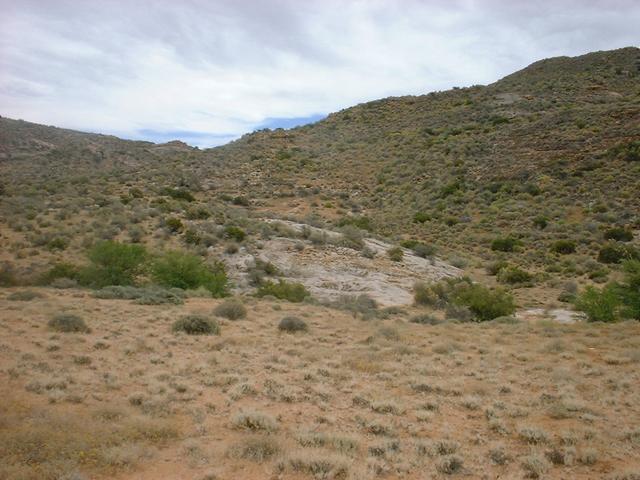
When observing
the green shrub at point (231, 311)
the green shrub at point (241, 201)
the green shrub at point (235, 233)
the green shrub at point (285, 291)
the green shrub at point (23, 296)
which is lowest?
the green shrub at point (23, 296)

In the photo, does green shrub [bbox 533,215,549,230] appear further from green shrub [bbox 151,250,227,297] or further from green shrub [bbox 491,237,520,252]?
green shrub [bbox 151,250,227,297]

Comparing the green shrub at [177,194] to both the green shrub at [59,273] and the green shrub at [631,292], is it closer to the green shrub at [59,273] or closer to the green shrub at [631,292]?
the green shrub at [59,273]

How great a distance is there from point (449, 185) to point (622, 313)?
Result: 31.0 meters

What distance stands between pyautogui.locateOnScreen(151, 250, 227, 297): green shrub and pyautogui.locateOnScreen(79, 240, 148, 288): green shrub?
105cm

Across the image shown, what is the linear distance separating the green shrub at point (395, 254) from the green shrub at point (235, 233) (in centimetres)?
911

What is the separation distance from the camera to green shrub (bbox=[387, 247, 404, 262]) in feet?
102

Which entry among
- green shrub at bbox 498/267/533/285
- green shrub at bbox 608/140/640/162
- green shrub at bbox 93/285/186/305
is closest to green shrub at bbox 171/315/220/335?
green shrub at bbox 93/285/186/305

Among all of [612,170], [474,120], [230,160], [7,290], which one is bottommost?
[7,290]

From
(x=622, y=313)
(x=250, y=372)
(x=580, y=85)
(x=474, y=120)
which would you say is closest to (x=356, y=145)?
(x=474, y=120)

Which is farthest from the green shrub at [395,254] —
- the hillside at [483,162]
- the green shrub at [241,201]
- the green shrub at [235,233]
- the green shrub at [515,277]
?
the green shrub at [241,201]

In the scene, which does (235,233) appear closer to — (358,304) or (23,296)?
(358,304)

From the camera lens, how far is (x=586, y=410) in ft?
31.0

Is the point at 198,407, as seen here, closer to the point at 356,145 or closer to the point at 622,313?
the point at 622,313

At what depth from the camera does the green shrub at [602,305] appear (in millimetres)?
19047
